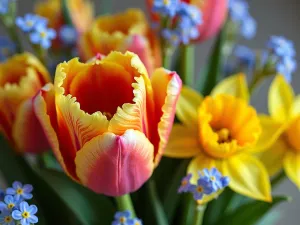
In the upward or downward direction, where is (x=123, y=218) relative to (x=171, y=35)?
downward

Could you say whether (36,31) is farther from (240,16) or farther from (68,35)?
(240,16)

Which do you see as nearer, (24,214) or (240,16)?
(24,214)

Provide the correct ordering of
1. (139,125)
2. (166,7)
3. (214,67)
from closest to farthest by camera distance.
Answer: (139,125), (166,7), (214,67)

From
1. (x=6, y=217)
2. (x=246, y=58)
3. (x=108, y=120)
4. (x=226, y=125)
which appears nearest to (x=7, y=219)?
(x=6, y=217)

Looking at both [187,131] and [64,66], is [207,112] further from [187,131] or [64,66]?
[64,66]

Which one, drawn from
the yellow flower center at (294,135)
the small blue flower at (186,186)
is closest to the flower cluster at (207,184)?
the small blue flower at (186,186)

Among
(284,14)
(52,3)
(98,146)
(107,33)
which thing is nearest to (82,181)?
(98,146)
